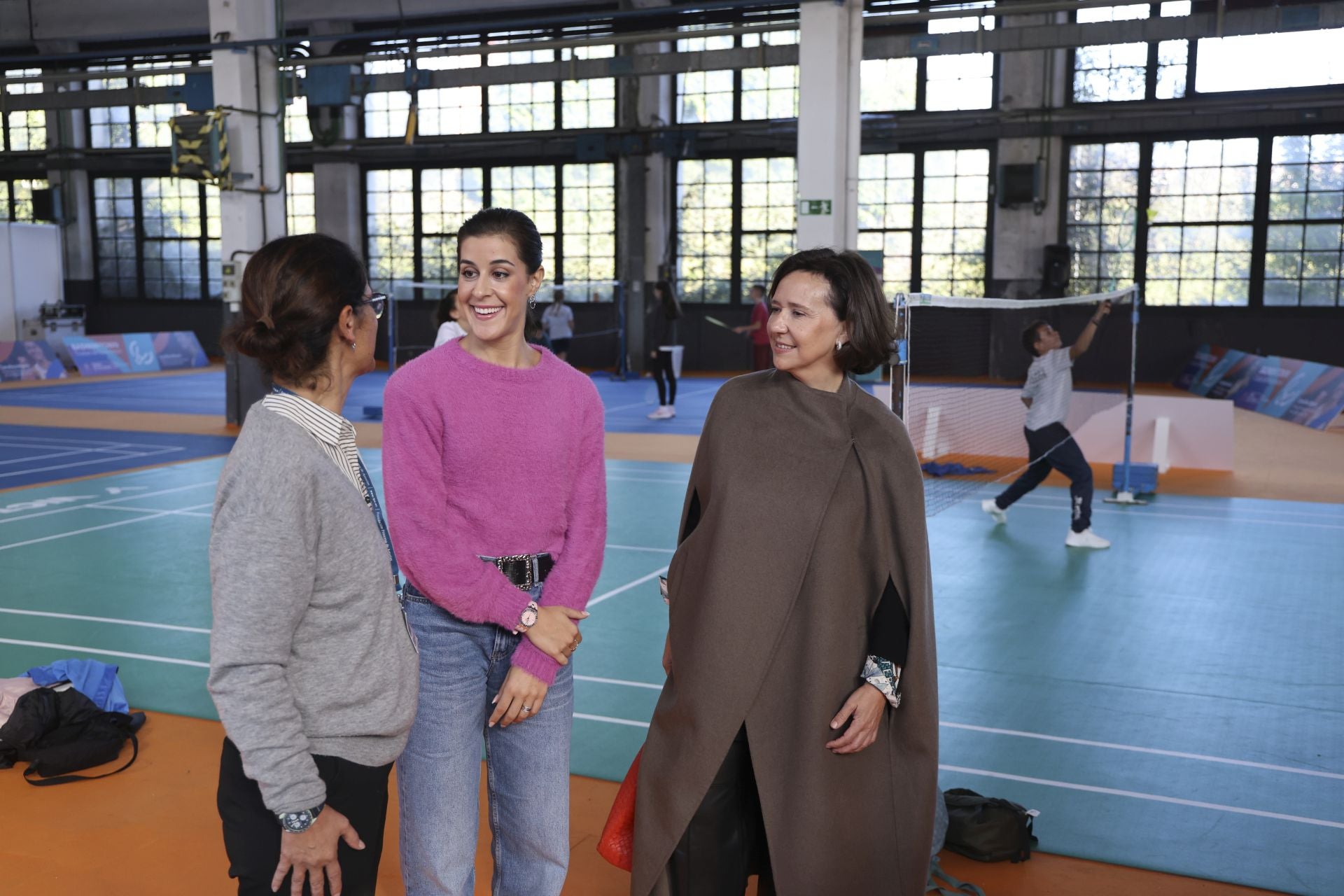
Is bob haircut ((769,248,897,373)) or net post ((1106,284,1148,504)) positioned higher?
bob haircut ((769,248,897,373))

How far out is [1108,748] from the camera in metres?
4.84

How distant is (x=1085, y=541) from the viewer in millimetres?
8703

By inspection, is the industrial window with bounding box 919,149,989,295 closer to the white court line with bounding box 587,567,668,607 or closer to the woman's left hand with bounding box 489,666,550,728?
the white court line with bounding box 587,567,668,607

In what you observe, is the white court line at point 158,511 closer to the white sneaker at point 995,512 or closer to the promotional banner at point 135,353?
the white sneaker at point 995,512

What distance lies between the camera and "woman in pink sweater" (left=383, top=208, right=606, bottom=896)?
249 centimetres

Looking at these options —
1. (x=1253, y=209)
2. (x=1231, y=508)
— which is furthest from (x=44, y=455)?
(x=1253, y=209)

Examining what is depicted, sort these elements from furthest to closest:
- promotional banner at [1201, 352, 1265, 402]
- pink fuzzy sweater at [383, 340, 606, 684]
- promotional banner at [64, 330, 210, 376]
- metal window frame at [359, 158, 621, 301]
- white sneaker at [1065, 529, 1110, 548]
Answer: metal window frame at [359, 158, 621, 301] < promotional banner at [64, 330, 210, 376] < promotional banner at [1201, 352, 1265, 402] < white sneaker at [1065, 529, 1110, 548] < pink fuzzy sweater at [383, 340, 606, 684]

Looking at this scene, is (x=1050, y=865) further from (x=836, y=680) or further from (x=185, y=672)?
(x=185, y=672)

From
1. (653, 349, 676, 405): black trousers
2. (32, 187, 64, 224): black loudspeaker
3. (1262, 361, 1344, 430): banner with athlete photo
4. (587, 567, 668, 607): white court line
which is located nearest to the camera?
(587, 567, 668, 607): white court line

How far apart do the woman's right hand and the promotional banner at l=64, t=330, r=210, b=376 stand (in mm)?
23776

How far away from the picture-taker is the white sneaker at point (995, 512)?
972cm

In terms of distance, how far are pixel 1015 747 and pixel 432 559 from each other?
3223 mm

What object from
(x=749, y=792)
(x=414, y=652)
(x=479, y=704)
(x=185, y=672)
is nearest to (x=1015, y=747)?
(x=749, y=792)

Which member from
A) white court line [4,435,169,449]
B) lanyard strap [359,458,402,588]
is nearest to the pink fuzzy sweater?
lanyard strap [359,458,402,588]
